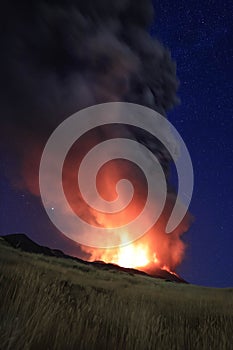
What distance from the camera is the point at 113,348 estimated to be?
215 centimetres

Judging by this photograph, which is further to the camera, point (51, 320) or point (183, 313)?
point (183, 313)

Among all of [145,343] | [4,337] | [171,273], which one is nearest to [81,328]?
[145,343]

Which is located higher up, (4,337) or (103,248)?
(103,248)

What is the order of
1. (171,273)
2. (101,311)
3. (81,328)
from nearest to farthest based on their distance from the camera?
(81,328)
(101,311)
(171,273)

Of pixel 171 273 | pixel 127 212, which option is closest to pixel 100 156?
pixel 127 212

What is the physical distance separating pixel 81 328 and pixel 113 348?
0.25 m

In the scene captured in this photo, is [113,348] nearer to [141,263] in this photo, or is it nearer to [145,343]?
[145,343]

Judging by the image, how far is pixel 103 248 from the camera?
11531 cm

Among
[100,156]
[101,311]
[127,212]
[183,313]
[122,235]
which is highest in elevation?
[100,156]

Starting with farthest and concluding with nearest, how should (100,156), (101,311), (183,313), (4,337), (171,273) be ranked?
1. (171,273)
2. (100,156)
3. (183,313)
4. (101,311)
5. (4,337)

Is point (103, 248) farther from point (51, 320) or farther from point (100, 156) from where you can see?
point (51, 320)

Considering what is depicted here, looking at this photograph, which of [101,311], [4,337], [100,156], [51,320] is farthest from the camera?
[100,156]

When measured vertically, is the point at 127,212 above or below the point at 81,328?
above

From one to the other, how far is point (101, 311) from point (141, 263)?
11123 cm
